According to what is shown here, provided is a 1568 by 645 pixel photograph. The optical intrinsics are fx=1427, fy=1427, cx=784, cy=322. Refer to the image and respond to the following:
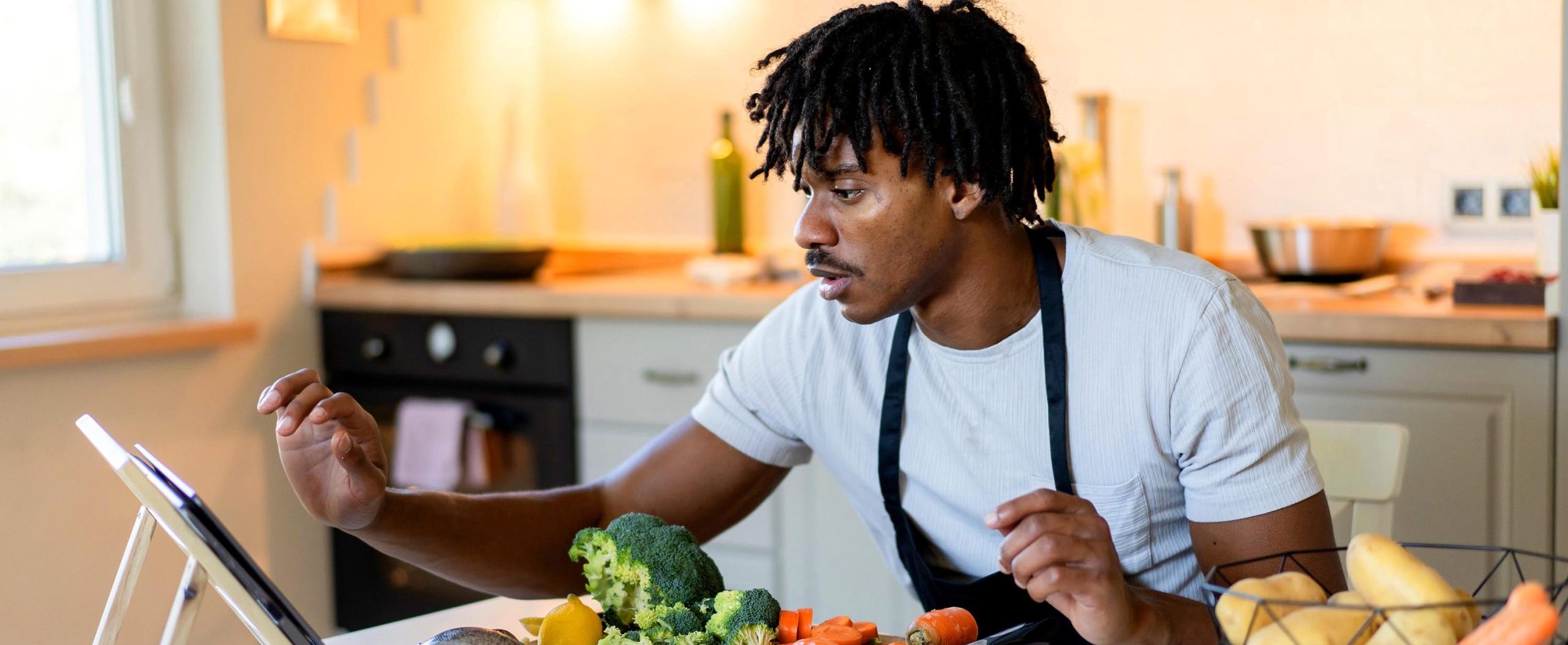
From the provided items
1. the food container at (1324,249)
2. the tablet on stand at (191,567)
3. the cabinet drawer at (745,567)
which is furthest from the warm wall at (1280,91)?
the tablet on stand at (191,567)

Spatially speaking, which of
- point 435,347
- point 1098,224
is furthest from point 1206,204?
point 435,347

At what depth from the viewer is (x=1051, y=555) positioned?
94 cm

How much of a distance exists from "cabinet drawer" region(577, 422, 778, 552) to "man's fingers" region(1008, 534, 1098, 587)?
5.26 feet

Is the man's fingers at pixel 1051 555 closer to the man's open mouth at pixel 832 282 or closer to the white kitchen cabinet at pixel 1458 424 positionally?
the man's open mouth at pixel 832 282

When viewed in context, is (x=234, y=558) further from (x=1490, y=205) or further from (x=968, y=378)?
(x=1490, y=205)

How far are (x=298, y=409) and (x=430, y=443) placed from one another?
1.63m

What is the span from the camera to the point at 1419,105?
2508mm

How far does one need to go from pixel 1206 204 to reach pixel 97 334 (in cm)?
201

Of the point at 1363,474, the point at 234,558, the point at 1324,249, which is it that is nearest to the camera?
the point at 234,558

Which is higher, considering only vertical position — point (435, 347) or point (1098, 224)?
point (1098, 224)

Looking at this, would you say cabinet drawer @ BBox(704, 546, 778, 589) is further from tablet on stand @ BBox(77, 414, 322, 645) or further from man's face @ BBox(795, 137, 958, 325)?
tablet on stand @ BBox(77, 414, 322, 645)

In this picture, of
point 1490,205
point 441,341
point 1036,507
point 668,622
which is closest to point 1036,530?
point 1036,507

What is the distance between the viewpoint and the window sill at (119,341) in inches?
91.8

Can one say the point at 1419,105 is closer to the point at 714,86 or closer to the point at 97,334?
the point at 714,86
